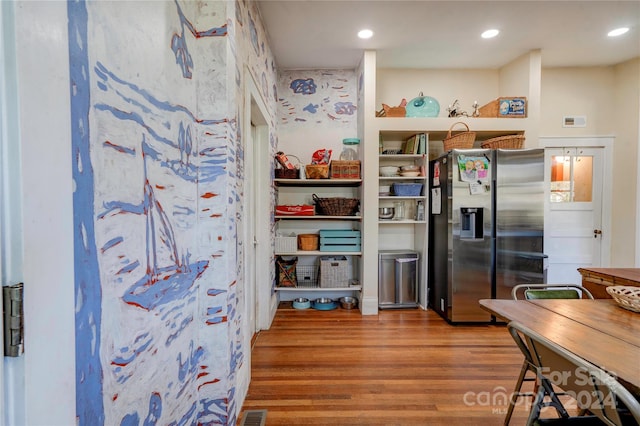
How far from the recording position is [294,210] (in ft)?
11.4

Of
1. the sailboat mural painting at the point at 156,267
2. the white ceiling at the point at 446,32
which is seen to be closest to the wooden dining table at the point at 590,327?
the sailboat mural painting at the point at 156,267

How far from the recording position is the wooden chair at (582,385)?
86 centimetres

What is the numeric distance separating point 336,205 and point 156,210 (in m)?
2.53

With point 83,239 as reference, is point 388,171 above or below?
above

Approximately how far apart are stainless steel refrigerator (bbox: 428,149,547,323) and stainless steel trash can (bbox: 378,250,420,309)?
467 mm

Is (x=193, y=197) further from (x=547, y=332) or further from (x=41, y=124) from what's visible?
(x=547, y=332)

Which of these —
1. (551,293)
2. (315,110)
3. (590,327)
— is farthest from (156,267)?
(315,110)

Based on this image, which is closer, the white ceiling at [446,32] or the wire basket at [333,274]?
the white ceiling at [446,32]

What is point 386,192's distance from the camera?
3600 mm

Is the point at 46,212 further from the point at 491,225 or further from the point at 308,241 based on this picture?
the point at 491,225

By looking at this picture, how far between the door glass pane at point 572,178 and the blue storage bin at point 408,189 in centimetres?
193

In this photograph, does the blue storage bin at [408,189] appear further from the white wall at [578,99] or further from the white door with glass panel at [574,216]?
the white wall at [578,99]

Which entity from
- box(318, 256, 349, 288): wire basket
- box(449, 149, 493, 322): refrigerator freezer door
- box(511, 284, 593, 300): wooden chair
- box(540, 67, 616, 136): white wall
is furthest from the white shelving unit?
box(540, 67, 616, 136): white wall

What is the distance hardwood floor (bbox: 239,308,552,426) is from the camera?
70.0 inches
